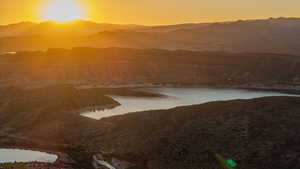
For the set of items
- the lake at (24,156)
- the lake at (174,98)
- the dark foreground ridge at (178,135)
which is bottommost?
the lake at (24,156)

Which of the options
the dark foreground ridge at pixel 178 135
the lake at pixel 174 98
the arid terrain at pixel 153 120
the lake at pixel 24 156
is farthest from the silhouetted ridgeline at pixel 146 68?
the lake at pixel 24 156

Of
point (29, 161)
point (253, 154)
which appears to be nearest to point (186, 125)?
point (253, 154)

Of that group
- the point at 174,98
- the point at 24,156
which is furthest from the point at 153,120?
the point at 174,98

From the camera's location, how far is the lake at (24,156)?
3419 centimetres

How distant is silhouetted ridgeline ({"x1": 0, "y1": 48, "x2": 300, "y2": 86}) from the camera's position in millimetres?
85125

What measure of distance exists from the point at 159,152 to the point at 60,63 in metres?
64.6

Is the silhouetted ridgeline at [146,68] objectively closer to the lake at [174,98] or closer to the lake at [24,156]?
the lake at [174,98]

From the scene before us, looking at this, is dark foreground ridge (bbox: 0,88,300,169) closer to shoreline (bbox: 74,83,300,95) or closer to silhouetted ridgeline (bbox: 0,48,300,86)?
shoreline (bbox: 74,83,300,95)

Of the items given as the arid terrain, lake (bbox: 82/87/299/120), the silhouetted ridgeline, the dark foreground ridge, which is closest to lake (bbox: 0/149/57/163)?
the arid terrain

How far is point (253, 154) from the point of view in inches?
1321

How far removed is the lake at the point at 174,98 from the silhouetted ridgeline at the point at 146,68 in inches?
346

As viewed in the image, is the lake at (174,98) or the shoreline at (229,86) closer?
the lake at (174,98)

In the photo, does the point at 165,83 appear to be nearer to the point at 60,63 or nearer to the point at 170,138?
the point at 60,63

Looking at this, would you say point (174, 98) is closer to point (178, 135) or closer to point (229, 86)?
point (229, 86)
